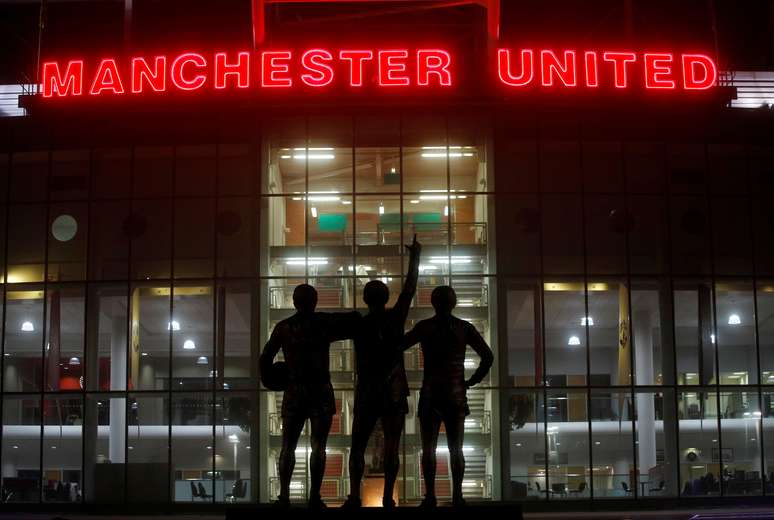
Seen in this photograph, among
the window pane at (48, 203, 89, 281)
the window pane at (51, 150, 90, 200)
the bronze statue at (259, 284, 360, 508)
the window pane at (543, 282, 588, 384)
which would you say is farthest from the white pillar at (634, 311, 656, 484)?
the bronze statue at (259, 284, 360, 508)

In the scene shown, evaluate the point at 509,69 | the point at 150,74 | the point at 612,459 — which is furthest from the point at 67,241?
the point at 612,459

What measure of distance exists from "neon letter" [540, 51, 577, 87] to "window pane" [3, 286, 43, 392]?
46.1ft

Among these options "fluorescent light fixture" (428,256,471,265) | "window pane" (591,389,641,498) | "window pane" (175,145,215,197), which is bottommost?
"window pane" (591,389,641,498)

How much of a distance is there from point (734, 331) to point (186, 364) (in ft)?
45.3

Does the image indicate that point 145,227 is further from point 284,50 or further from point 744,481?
point 744,481

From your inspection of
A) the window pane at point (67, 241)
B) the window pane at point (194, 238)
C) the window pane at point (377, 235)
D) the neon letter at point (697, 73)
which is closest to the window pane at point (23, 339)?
the window pane at point (67, 241)

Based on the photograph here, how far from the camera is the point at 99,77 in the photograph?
30.6 metres

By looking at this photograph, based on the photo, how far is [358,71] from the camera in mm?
30266

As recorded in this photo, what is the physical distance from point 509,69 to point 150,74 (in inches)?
360

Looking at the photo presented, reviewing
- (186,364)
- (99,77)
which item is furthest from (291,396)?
(99,77)

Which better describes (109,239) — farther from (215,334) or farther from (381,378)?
(381,378)

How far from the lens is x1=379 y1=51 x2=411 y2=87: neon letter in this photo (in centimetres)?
3016

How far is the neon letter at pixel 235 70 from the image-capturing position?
30.4 metres

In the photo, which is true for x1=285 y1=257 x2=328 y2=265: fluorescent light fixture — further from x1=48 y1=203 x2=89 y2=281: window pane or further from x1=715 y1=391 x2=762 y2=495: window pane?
x1=715 y1=391 x2=762 y2=495: window pane
